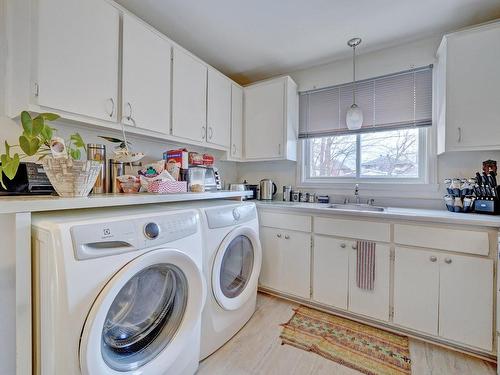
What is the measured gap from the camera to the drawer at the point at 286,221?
6.81 feet

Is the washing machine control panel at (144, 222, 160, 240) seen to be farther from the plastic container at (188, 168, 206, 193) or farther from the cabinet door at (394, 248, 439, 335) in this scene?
the cabinet door at (394, 248, 439, 335)

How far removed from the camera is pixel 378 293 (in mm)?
1771

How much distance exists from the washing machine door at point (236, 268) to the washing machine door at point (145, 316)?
256 millimetres

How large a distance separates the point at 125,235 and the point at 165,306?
51 cm

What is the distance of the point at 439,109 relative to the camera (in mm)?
1974

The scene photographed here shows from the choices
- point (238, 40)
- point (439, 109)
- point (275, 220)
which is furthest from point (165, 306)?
point (439, 109)

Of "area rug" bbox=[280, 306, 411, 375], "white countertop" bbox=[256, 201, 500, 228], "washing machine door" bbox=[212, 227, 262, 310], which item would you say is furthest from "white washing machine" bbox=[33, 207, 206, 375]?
"white countertop" bbox=[256, 201, 500, 228]

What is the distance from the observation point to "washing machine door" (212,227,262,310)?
146cm

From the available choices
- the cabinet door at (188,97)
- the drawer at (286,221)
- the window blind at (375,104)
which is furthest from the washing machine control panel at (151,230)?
the window blind at (375,104)

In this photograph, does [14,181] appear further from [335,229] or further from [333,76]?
[333,76]

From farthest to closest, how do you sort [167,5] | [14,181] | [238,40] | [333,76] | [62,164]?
[333,76] < [238,40] < [167,5] < [14,181] < [62,164]

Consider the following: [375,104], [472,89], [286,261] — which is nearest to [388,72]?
[375,104]

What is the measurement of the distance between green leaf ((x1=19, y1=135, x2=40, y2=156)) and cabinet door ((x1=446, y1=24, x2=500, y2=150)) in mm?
2520

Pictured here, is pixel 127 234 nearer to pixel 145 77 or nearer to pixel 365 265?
pixel 145 77
